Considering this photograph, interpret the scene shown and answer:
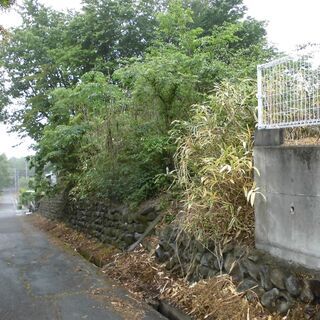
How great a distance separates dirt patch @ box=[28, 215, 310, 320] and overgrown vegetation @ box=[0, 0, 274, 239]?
680mm

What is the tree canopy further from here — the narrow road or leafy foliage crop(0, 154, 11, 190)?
leafy foliage crop(0, 154, 11, 190)

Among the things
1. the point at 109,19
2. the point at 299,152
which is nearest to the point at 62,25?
the point at 109,19

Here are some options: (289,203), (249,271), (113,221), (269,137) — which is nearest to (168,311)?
(249,271)

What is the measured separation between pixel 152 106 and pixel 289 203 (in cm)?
416

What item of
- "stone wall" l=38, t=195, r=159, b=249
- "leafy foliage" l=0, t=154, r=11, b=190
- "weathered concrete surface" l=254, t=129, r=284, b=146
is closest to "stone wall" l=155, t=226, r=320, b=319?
"weathered concrete surface" l=254, t=129, r=284, b=146

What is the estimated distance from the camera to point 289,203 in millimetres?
3631

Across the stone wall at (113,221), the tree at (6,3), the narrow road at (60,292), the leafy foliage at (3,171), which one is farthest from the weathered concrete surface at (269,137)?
the leafy foliage at (3,171)

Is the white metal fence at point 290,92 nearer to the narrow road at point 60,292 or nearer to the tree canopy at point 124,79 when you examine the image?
the tree canopy at point 124,79

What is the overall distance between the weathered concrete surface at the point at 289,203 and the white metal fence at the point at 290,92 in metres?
0.33

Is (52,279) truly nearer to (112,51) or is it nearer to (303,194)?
(303,194)

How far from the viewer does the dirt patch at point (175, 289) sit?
3.86 meters

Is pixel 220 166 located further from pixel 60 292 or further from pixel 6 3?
pixel 6 3

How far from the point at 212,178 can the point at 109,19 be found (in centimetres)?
1143

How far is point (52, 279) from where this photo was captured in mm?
6277
